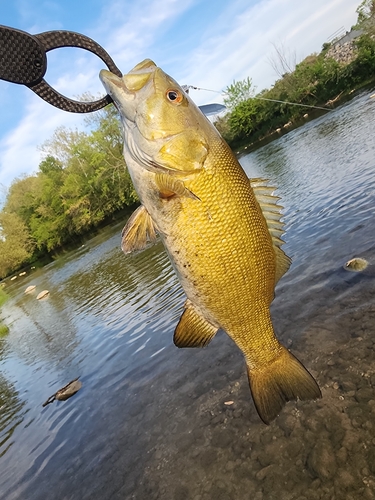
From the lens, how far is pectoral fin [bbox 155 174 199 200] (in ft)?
7.62

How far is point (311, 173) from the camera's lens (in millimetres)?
18328

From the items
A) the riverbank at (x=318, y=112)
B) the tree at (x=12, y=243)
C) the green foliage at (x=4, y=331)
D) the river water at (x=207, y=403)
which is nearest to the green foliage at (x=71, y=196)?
the tree at (x=12, y=243)

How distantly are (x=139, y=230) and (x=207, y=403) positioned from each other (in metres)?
4.53

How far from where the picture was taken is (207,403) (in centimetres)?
611

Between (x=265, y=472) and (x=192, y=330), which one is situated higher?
(x=192, y=330)

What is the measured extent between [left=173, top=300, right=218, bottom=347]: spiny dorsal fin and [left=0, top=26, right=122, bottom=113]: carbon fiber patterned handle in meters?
1.56

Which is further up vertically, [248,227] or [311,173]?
[248,227]

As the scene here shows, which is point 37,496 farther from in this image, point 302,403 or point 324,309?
point 324,309

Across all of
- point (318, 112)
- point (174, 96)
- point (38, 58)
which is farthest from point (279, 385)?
point (318, 112)

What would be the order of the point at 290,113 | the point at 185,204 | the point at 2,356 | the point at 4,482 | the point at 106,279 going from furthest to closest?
the point at 290,113 → the point at 106,279 → the point at 2,356 → the point at 4,482 → the point at 185,204

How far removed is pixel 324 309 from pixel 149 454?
400 cm

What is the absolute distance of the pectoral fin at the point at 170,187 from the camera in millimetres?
2322

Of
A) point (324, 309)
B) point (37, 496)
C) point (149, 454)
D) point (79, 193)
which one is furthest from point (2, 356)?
point (79, 193)

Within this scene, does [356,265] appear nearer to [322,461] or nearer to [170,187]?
[322,461]
